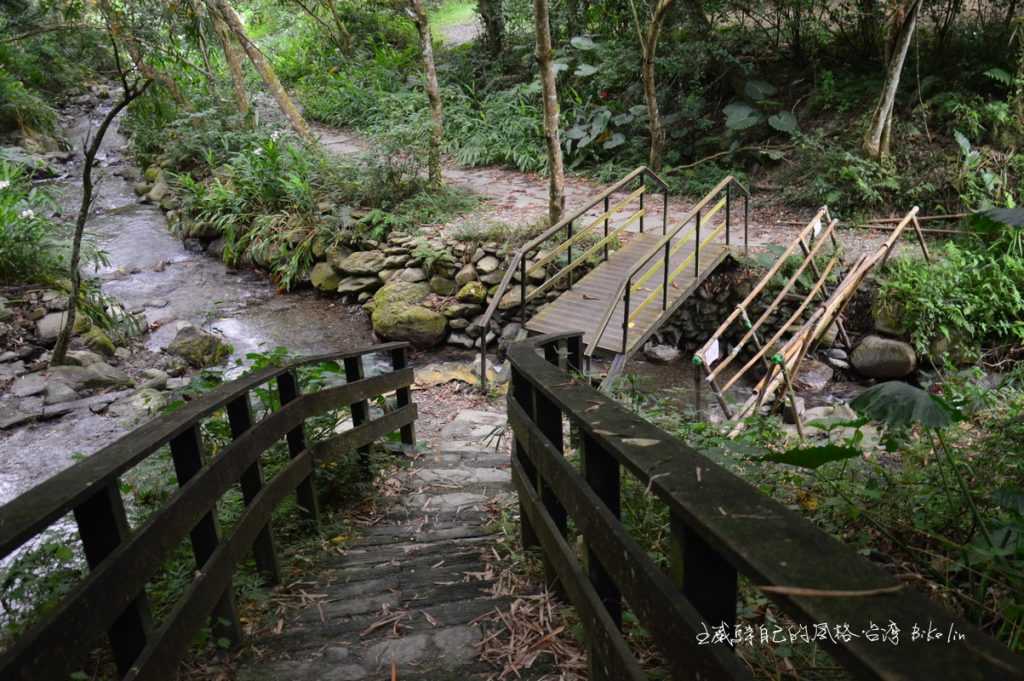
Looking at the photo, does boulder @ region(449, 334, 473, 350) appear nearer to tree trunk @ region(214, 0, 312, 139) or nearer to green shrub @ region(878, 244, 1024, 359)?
green shrub @ region(878, 244, 1024, 359)

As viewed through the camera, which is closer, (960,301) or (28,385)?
(28,385)

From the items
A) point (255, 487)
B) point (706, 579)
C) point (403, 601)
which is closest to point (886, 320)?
point (403, 601)

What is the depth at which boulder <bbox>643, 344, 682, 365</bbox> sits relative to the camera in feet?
32.1

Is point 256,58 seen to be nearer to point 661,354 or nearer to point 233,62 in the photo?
point 233,62

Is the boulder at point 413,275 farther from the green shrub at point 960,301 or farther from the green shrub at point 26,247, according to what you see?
the green shrub at point 960,301

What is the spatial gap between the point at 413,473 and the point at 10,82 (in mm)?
18602

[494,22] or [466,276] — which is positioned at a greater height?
[494,22]

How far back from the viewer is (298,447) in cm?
386

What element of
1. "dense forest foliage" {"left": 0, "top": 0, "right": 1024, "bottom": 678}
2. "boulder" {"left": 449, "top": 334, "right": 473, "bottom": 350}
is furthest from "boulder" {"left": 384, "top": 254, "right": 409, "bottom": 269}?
"boulder" {"left": 449, "top": 334, "right": 473, "bottom": 350}

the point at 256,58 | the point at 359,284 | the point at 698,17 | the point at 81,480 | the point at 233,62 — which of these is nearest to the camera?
the point at 81,480

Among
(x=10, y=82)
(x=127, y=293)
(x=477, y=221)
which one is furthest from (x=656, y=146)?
(x=10, y=82)

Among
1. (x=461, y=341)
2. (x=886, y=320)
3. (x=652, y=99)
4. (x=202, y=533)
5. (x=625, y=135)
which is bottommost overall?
(x=461, y=341)

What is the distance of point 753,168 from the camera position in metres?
13.0

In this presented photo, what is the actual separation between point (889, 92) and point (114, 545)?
11638 millimetres
